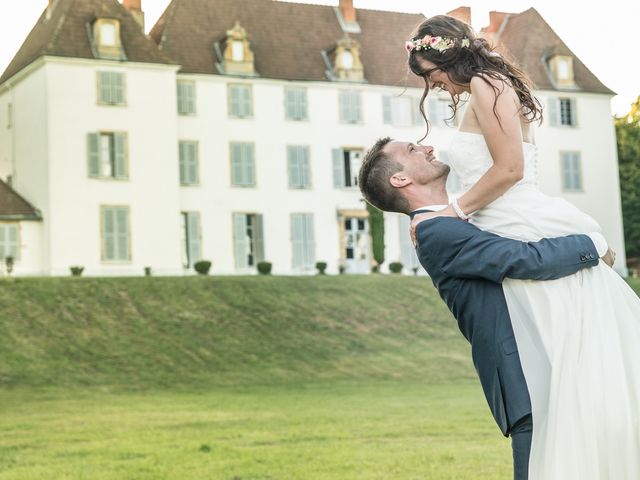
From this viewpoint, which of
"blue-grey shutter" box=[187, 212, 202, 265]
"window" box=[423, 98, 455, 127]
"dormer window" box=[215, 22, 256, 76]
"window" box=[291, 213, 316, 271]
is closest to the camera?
"blue-grey shutter" box=[187, 212, 202, 265]

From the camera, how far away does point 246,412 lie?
15539 mm

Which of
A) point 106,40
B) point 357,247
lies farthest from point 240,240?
point 106,40

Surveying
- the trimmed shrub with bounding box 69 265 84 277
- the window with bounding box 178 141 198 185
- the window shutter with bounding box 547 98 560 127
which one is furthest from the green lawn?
the window shutter with bounding box 547 98 560 127

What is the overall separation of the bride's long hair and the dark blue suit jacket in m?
0.46

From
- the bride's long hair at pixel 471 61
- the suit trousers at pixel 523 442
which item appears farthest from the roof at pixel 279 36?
the suit trousers at pixel 523 442

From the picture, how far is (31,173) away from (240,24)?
9673 mm

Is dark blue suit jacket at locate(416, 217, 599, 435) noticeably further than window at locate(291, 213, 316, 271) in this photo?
No

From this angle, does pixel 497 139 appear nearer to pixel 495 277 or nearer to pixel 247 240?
pixel 495 277

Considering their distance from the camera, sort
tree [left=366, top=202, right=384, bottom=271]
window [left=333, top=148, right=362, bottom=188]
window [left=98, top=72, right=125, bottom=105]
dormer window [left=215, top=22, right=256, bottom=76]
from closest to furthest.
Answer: window [left=98, top=72, right=125, bottom=105]
tree [left=366, top=202, right=384, bottom=271]
dormer window [left=215, top=22, right=256, bottom=76]
window [left=333, top=148, right=362, bottom=188]

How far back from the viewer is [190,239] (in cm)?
3628

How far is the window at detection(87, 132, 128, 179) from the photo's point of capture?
114ft

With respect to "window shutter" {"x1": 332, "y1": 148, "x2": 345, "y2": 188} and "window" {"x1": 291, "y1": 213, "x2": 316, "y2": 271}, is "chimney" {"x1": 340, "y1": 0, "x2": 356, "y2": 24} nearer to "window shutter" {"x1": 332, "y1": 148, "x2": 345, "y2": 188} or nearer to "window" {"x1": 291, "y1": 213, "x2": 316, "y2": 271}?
"window shutter" {"x1": 332, "y1": 148, "x2": 345, "y2": 188}

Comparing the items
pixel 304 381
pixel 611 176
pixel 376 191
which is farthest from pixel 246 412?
pixel 611 176

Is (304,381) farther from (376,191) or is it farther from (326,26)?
(326,26)
